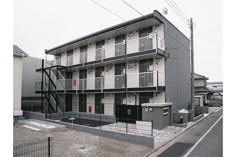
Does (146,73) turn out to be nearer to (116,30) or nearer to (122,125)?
(122,125)

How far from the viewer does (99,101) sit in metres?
15.8

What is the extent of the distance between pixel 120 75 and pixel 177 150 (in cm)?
761

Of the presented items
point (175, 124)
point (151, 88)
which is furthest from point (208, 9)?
point (175, 124)

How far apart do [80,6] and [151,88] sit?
23.4ft

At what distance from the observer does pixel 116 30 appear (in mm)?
13609

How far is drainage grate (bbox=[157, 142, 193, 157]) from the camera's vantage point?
259 inches

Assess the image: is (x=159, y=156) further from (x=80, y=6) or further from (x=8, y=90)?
(x=80, y=6)

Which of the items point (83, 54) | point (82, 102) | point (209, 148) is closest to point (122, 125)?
point (209, 148)

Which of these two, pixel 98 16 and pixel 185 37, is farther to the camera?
pixel 185 37

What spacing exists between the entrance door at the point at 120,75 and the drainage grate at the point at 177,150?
6571 mm

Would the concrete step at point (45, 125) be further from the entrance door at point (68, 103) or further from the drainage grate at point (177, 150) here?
the drainage grate at point (177, 150)

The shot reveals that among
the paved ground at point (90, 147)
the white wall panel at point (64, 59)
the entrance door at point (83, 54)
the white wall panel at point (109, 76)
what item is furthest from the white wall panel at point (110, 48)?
the paved ground at point (90, 147)

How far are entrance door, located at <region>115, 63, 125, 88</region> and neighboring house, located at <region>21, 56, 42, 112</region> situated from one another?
32.4ft

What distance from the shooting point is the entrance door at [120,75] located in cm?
1346
